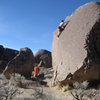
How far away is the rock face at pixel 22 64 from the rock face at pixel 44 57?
46.4 feet

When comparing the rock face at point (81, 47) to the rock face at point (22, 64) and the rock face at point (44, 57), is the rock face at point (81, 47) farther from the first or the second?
the rock face at point (44, 57)

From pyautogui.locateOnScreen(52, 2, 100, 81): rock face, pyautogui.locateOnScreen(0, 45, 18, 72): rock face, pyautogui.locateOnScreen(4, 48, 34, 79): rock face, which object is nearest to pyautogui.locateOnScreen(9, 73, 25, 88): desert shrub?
pyautogui.locateOnScreen(4, 48, 34, 79): rock face

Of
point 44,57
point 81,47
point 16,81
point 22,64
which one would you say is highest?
point 44,57

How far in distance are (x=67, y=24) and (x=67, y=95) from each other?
19.8 feet

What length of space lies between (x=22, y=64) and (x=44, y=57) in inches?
660

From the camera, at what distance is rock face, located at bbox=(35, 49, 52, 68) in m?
36.3

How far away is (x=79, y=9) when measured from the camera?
17.9 meters

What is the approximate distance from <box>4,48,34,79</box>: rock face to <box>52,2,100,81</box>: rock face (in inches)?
186

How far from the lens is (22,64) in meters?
21.1

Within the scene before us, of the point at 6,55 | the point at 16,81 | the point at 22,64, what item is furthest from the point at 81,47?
the point at 6,55

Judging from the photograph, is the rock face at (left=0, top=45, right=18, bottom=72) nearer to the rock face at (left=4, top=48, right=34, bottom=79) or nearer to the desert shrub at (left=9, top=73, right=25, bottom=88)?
the rock face at (left=4, top=48, right=34, bottom=79)

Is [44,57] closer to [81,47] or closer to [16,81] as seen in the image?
[16,81]

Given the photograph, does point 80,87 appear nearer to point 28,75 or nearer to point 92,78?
point 92,78

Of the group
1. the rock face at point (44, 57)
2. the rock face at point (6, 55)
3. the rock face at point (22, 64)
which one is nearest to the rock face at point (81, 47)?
the rock face at point (22, 64)
